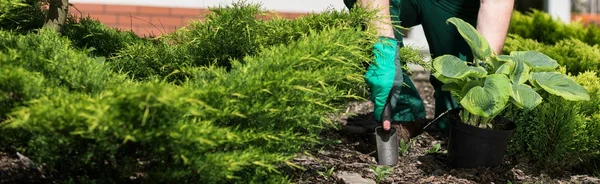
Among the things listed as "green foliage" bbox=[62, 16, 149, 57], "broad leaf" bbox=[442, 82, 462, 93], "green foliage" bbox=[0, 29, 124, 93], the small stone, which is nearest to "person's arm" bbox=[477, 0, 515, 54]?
"broad leaf" bbox=[442, 82, 462, 93]

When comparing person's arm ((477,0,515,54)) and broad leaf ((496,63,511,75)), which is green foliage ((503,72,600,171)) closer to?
person's arm ((477,0,515,54))

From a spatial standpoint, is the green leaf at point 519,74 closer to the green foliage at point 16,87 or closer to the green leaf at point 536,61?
the green leaf at point 536,61

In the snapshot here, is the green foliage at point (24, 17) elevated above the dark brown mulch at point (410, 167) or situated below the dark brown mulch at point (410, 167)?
above

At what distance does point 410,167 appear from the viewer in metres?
3.78

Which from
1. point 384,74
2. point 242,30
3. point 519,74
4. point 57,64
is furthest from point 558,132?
point 57,64

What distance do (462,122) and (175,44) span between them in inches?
51.5

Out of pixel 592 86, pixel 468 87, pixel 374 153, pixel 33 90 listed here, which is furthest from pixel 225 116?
pixel 592 86

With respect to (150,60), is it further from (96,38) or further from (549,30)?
(549,30)

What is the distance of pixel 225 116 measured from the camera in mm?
2596

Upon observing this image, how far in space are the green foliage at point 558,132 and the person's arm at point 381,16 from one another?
2.46 feet

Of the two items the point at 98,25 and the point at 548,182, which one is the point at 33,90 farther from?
the point at 548,182

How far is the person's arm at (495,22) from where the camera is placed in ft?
12.5

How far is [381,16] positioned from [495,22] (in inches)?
26.6

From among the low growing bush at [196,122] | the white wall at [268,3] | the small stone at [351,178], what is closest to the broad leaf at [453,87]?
the small stone at [351,178]
